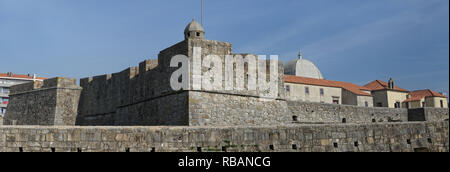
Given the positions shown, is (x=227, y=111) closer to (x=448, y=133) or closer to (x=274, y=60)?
(x=274, y=60)

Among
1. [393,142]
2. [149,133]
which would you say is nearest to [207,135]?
[149,133]

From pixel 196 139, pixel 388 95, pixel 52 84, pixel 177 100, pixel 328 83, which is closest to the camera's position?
pixel 196 139

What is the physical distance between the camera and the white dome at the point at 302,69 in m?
58.7

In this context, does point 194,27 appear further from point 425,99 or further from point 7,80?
point 7,80

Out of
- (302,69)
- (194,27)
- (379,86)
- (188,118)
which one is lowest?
(188,118)

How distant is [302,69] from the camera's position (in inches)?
2330

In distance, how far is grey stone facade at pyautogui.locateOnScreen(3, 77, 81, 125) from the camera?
30.2 meters

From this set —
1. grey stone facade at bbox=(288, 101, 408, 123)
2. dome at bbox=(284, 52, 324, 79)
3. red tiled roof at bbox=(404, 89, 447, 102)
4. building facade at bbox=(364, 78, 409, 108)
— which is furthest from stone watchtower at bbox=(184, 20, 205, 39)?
red tiled roof at bbox=(404, 89, 447, 102)

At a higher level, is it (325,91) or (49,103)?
(325,91)

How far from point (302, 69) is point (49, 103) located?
3784 centimetres

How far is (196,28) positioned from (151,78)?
4.06 meters

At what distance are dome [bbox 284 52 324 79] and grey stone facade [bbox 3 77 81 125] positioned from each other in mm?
34908

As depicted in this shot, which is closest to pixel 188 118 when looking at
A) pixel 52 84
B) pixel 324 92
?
pixel 52 84
